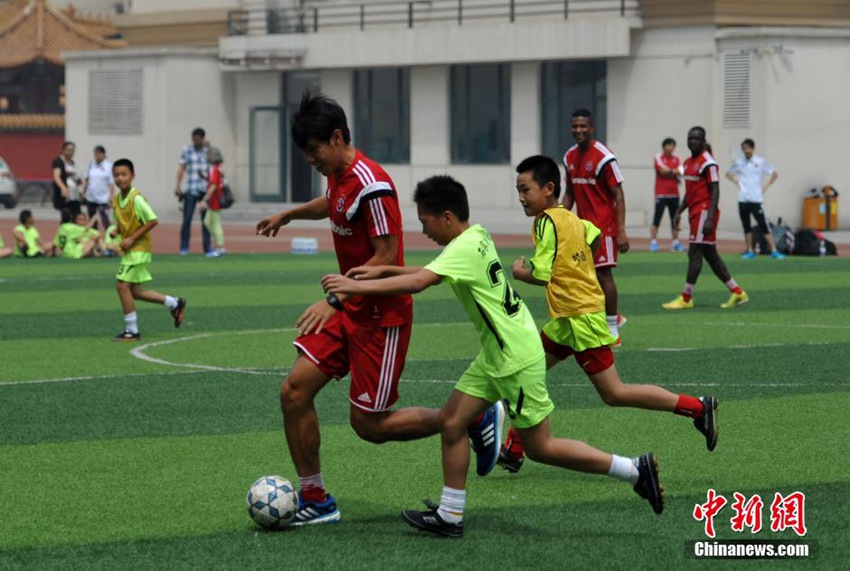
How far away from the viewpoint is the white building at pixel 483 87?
39219mm

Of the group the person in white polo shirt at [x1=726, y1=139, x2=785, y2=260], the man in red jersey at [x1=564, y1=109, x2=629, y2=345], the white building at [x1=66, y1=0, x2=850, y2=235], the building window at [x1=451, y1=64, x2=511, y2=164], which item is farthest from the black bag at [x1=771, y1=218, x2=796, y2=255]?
the building window at [x1=451, y1=64, x2=511, y2=164]

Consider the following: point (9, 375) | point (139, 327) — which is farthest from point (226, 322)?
point (9, 375)

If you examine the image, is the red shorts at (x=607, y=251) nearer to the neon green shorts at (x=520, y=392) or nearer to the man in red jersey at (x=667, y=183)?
the neon green shorts at (x=520, y=392)

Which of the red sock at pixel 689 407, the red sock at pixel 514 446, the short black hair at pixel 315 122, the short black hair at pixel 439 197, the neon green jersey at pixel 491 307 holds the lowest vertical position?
the red sock at pixel 514 446

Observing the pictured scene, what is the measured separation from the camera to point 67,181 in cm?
3216

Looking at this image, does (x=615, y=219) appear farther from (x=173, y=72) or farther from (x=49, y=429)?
(x=173, y=72)

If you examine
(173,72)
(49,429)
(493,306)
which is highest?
(173,72)

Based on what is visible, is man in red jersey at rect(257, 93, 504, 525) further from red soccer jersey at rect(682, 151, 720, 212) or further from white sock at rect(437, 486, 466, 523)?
red soccer jersey at rect(682, 151, 720, 212)

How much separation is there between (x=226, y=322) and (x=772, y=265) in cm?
1171

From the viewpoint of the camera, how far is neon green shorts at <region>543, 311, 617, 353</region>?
31.4 ft

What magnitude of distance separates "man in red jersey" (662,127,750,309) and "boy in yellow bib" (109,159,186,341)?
6.35 m

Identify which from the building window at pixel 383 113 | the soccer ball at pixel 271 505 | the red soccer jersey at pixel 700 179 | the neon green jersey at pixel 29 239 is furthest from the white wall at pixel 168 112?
the soccer ball at pixel 271 505

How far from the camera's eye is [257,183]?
5169cm

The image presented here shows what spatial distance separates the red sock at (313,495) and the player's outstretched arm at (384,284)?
1.23 meters
